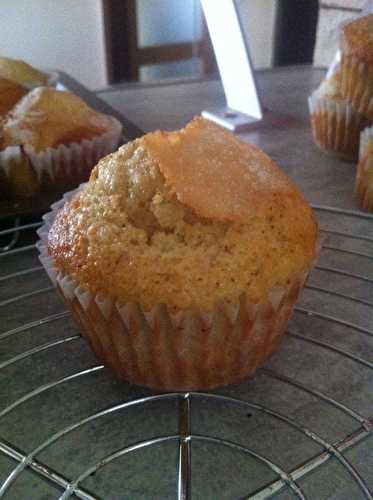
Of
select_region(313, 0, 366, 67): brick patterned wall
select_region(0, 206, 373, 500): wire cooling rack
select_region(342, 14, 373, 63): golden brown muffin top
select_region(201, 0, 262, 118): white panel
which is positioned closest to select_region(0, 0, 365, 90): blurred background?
select_region(313, 0, 366, 67): brick patterned wall

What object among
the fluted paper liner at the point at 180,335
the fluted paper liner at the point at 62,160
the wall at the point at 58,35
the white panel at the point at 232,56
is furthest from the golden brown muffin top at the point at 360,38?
the wall at the point at 58,35

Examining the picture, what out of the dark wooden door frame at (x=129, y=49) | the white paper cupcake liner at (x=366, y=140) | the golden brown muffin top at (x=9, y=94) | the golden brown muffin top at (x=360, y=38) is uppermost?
the golden brown muffin top at (x=360, y=38)

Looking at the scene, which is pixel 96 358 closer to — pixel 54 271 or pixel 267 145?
pixel 54 271

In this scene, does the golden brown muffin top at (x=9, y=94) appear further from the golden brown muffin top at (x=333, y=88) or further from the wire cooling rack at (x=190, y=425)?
the golden brown muffin top at (x=333, y=88)

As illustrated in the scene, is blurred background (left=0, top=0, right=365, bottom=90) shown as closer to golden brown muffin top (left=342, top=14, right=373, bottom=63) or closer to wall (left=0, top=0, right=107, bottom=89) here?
wall (left=0, top=0, right=107, bottom=89)

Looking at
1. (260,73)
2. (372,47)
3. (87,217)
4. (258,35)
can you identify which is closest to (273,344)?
(87,217)

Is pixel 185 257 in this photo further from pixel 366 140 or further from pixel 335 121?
pixel 335 121
